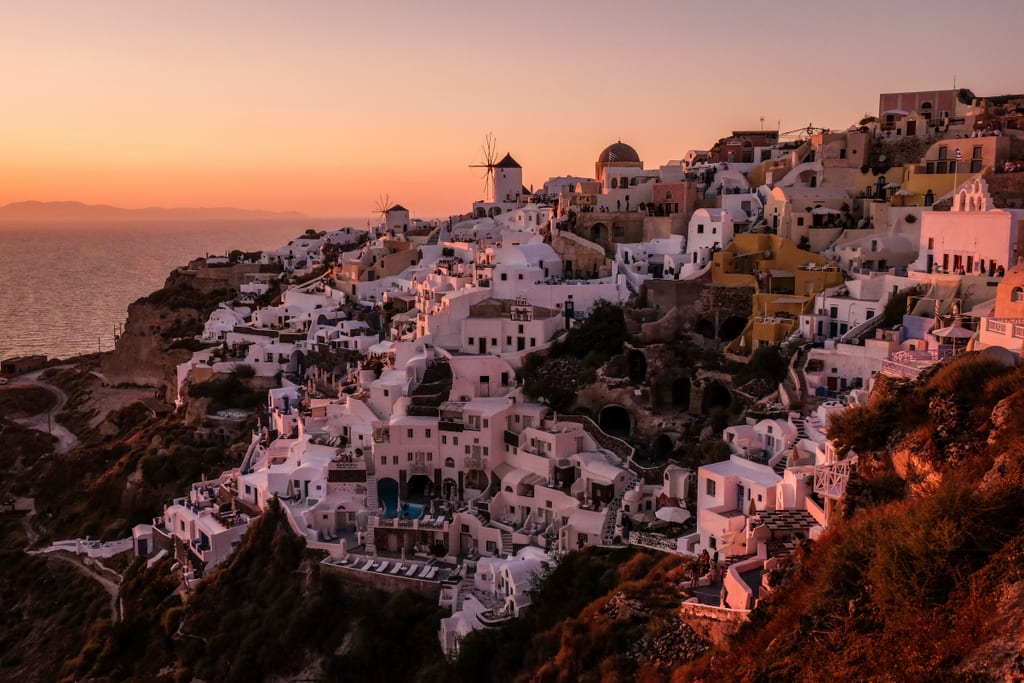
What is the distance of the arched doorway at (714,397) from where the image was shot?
26625 millimetres

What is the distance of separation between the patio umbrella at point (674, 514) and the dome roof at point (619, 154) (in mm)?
28665

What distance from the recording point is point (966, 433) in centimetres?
1188

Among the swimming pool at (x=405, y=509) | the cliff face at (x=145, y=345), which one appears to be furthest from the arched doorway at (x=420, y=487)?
the cliff face at (x=145, y=345)

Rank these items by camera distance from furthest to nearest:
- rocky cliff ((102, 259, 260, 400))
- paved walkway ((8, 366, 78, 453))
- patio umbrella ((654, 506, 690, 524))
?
A: 1. rocky cliff ((102, 259, 260, 400))
2. paved walkway ((8, 366, 78, 453))
3. patio umbrella ((654, 506, 690, 524))

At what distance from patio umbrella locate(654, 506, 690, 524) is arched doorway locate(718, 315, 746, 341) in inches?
385

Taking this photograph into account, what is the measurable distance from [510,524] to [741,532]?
885 centimetres

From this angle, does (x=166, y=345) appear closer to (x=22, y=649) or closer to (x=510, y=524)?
(x=22, y=649)

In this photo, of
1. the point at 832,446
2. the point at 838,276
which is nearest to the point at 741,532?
the point at 832,446

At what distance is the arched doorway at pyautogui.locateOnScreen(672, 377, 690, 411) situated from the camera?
2802 cm

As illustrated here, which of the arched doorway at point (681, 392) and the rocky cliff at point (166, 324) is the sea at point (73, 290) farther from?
the arched doorway at point (681, 392)

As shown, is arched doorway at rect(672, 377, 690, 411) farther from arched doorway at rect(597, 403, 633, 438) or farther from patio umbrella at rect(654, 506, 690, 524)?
patio umbrella at rect(654, 506, 690, 524)

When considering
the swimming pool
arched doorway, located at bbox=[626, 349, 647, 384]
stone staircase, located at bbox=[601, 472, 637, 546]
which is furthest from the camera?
arched doorway, located at bbox=[626, 349, 647, 384]

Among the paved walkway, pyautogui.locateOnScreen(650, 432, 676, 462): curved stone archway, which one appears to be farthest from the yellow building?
the paved walkway

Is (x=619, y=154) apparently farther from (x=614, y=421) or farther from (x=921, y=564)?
(x=921, y=564)
